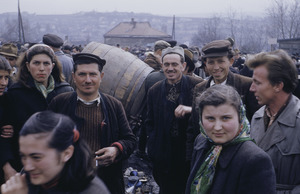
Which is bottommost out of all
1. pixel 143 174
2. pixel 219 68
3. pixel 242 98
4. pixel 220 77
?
pixel 143 174

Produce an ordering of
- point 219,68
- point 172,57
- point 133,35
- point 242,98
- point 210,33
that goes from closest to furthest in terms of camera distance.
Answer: point 242,98, point 219,68, point 172,57, point 210,33, point 133,35

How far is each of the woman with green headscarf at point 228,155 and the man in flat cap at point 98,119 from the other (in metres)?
1.01

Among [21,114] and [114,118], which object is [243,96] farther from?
[21,114]

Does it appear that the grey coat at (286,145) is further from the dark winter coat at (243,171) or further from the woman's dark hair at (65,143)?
the woman's dark hair at (65,143)

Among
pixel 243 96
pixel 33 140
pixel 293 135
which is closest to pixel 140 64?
pixel 243 96

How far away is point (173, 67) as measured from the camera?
13.0 feet

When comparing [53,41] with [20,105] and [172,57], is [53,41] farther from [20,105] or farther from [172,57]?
[20,105]

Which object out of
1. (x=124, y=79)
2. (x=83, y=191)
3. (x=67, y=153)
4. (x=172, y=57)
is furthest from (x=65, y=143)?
(x=124, y=79)

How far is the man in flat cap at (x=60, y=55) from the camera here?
216 inches

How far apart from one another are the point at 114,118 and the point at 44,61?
1.12m

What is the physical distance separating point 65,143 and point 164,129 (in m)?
2.15

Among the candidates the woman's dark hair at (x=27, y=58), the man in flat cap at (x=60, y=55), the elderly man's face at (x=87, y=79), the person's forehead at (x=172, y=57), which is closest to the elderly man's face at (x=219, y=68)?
the person's forehead at (x=172, y=57)

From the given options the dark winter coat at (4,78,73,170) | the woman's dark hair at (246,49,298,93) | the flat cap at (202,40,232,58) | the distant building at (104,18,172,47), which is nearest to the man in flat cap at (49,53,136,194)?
the dark winter coat at (4,78,73,170)

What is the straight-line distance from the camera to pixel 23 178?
173 centimetres
